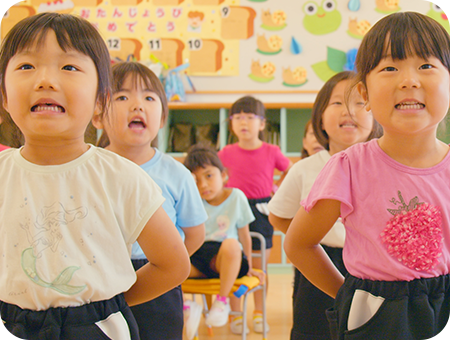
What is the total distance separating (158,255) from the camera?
0.85 m

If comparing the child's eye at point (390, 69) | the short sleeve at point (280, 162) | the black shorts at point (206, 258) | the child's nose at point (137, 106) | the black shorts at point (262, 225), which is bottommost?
the black shorts at point (262, 225)

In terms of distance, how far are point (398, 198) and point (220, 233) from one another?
1622 millimetres

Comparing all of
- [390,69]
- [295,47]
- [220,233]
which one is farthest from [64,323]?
[295,47]

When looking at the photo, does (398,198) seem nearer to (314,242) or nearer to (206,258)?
A: (314,242)

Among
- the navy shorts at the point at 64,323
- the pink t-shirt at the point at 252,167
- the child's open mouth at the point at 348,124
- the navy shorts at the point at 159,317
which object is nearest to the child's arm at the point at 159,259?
the navy shorts at the point at 64,323

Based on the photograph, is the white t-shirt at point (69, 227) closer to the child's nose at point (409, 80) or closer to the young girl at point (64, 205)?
the young girl at point (64, 205)

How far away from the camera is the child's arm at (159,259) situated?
2.72 ft

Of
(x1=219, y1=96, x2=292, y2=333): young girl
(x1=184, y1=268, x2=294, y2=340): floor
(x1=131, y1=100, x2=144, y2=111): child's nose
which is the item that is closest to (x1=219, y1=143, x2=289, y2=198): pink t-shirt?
(x1=219, y1=96, x2=292, y2=333): young girl

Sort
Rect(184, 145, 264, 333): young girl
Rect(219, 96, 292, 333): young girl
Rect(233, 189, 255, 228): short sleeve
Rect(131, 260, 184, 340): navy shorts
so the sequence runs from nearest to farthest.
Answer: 1. Rect(131, 260, 184, 340): navy shorts
2. Rect(184, 145, 264, 333): young girl
3. Rect(233, 189, 255, 228): short sleeve
4. Rect(219, 96, 292, 333): young girl

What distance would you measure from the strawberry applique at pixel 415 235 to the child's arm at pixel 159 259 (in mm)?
383

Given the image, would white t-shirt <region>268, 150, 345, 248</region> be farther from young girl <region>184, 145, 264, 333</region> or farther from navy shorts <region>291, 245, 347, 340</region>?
young girl <region>184, 145, 264, 333</region>

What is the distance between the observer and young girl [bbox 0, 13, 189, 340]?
2.46 ft

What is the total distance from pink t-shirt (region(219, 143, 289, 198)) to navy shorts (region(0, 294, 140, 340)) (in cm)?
243

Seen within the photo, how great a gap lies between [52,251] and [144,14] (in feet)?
15.2
